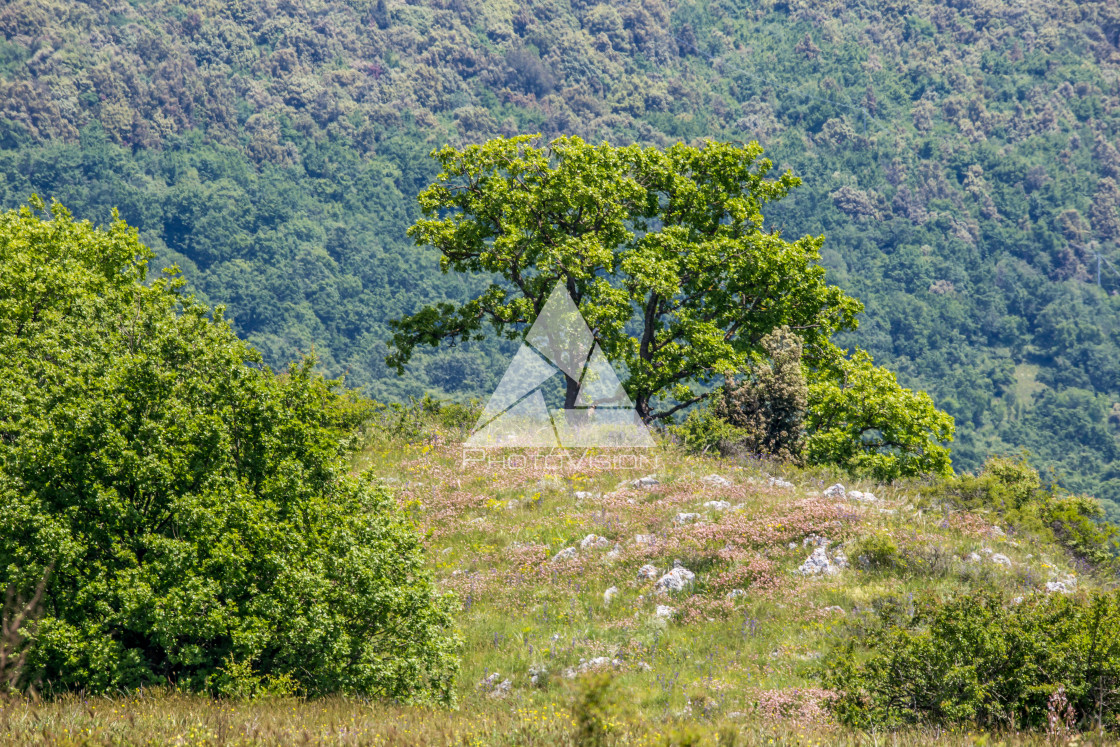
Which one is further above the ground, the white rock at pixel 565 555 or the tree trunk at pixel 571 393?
the tree trunk at pixel 571 393

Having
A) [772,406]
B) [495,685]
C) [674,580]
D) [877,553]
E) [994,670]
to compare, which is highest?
[772,406]

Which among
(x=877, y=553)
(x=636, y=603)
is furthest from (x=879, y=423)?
(x=636, y=603)

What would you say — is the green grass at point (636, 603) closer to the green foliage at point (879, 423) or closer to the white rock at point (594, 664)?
the white rock at point (594, 664)

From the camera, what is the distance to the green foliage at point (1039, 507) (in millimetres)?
20453

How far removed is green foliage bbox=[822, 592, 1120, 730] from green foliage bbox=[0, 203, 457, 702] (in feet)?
19.9

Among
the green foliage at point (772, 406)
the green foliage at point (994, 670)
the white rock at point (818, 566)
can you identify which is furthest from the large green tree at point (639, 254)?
the green foliage at point (994, 670)

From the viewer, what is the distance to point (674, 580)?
18.5 metres

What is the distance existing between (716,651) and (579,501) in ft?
22.9

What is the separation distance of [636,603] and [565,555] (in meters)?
2.42

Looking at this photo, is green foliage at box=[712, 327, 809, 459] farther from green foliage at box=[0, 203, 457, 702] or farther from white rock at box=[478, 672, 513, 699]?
green foliage at box=[0, 203, 457, 702]

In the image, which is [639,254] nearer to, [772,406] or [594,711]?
[772,406]

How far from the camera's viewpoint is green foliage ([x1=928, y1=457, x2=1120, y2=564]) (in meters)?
20.5

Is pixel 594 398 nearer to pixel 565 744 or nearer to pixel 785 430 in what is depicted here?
pixel 785 430

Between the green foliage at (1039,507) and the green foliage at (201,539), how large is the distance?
13.0 m
